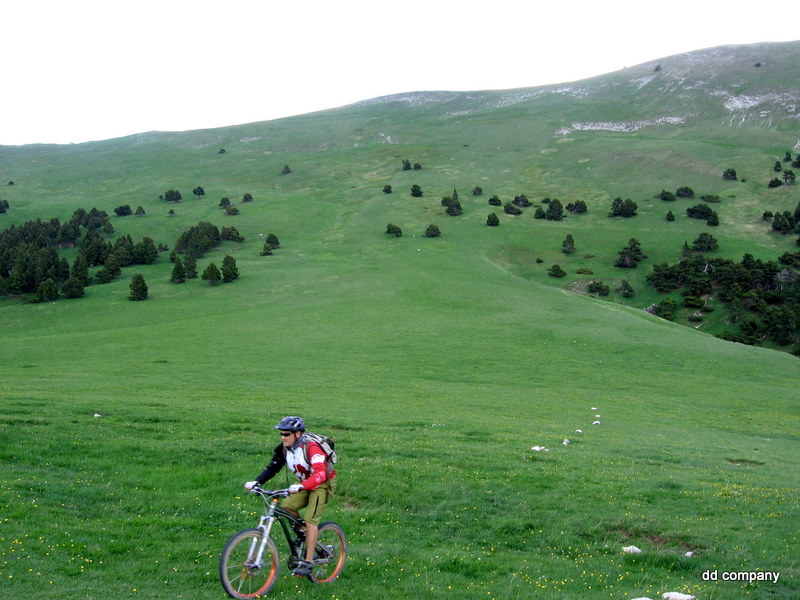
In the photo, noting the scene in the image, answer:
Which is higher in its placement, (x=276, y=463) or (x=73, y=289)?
(x=276, y=463)

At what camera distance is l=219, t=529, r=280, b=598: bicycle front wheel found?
30.0 feet

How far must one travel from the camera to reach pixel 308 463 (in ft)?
33.0

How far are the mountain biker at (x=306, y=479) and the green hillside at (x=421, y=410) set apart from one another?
3.21 feet

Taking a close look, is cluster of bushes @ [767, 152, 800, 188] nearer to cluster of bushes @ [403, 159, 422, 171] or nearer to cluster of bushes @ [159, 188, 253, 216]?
cluster of bushes @ [403, 159, 422, 171]

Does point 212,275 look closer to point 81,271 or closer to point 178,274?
point 178,274

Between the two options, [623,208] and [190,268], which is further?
[623,208]

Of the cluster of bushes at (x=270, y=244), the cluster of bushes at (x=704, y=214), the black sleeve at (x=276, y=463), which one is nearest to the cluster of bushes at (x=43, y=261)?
the cluster of bushes at (x=270, y=244)

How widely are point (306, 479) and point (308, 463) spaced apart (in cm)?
29

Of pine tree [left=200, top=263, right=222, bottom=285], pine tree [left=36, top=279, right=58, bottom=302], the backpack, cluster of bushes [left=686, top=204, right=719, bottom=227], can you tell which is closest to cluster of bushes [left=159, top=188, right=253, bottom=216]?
pine tree [left=200, top=263, right=222, bottom=285]

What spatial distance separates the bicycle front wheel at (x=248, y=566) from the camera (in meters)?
9.15

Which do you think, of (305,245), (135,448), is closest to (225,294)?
(305,245)

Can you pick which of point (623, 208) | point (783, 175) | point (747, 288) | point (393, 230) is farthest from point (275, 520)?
point (783, 175)

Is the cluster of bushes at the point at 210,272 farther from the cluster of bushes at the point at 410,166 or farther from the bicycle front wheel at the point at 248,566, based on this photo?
the cluster of bushes at the point at 410,166

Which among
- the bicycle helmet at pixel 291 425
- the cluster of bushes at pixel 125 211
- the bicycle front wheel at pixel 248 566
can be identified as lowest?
the bicycle front wheel at pixel 248 566
